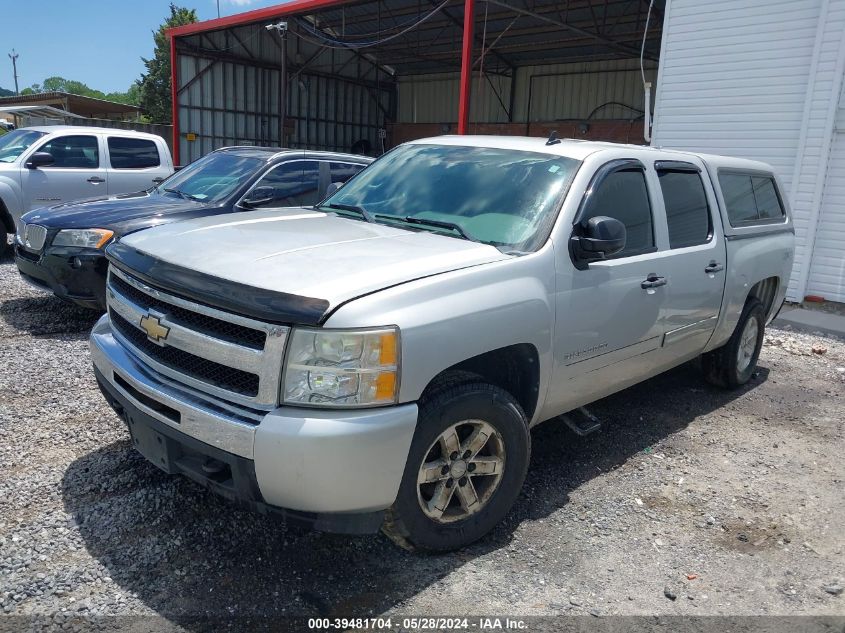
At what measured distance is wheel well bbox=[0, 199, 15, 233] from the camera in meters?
8.88

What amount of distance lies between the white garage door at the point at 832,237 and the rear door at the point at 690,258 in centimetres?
580

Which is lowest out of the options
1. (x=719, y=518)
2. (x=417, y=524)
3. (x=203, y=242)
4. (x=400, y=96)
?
(x=719, y=518)

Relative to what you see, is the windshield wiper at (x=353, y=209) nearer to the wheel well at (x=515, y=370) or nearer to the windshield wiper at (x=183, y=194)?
the wheel well at (x=515, y=370)

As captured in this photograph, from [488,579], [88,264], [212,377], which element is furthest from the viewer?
[88,264]

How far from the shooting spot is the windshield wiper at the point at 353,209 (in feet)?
12.6

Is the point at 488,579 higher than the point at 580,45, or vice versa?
the point at 580,45

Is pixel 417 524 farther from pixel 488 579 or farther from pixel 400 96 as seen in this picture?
pixel 400 96

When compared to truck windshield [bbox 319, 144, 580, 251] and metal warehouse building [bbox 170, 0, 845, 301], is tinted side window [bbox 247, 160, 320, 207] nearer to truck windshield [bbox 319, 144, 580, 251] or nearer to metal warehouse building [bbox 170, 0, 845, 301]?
truck windshield [bbox 319, 144, 580, 251]

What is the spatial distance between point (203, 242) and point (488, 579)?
6.54 feet

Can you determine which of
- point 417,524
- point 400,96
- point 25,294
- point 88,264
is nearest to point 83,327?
point 88,264

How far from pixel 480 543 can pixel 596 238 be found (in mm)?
1581

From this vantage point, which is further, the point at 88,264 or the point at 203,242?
the point at 88,264

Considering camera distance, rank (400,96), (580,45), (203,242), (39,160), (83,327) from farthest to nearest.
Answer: (400,96) < (580,45) < (39,160) < (83,327) < (203,242)

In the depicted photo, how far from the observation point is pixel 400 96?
27.9m
